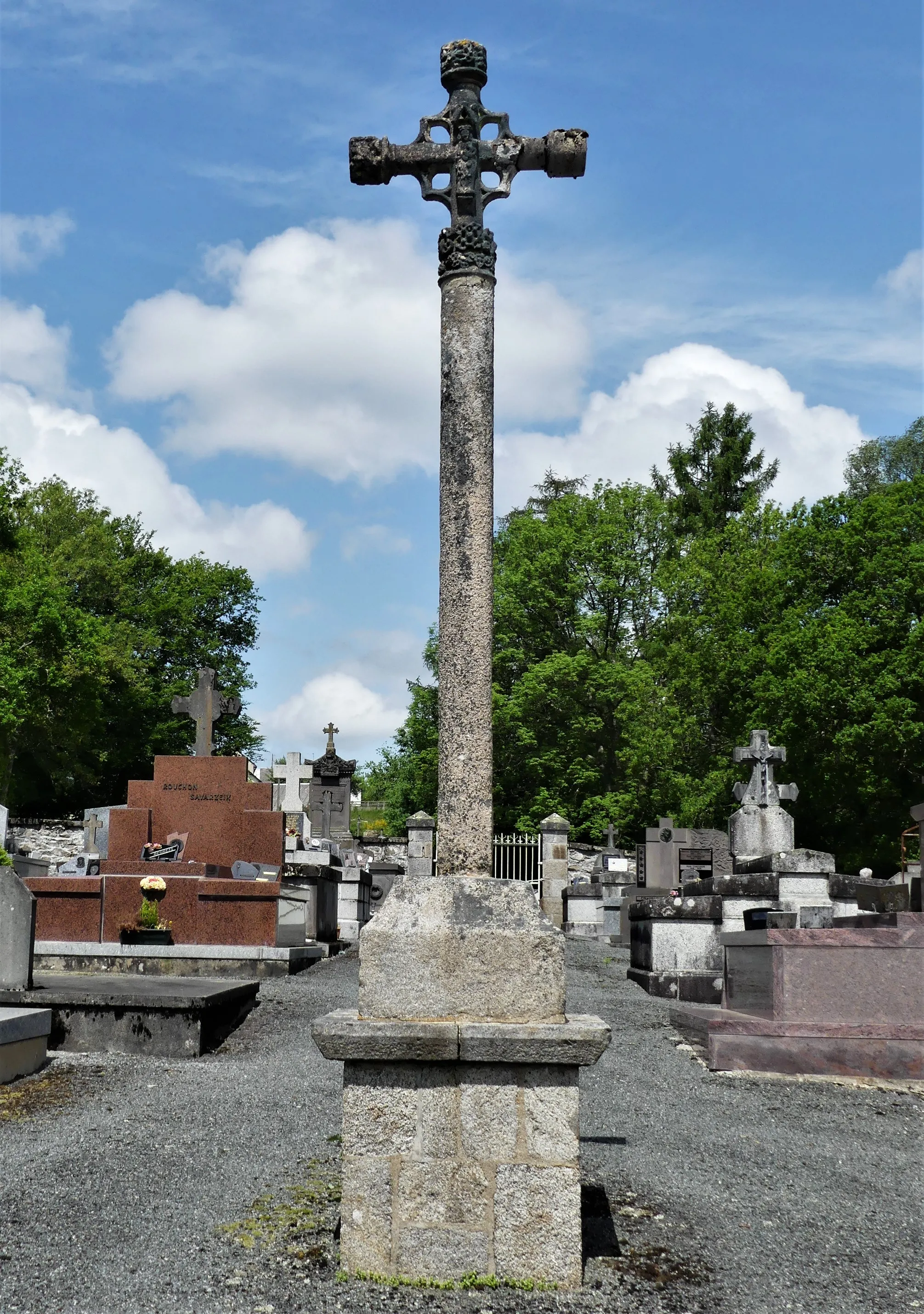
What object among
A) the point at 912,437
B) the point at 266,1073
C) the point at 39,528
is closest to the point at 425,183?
the point at 266,1073

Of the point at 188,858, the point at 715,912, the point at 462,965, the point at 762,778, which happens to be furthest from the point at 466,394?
the point at 762,778

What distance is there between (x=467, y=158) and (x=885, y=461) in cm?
3911

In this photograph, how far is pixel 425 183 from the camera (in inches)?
Answer: 195

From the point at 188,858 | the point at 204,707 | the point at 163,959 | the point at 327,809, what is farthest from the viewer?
the point at 327,809

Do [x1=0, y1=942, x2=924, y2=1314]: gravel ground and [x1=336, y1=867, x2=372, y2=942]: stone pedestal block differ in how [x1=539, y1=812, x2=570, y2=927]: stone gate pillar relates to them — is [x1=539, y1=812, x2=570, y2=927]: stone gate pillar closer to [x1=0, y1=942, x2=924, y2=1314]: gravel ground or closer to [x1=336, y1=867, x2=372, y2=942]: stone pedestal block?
[x1=336, y1=867, x2=372, y2=942]: stone pedestal block

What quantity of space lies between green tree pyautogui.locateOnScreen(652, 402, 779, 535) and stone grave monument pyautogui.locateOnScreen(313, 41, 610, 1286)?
1570 inches

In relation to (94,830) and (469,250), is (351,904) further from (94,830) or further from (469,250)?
(469,250)

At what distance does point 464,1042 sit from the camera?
394cm

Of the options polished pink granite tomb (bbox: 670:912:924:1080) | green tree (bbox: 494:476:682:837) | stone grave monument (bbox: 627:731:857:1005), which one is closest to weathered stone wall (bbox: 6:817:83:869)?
green tree (bbox: 494:476:682:837)

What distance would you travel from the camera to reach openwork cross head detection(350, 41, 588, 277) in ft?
16.0

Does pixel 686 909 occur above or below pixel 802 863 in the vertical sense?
below

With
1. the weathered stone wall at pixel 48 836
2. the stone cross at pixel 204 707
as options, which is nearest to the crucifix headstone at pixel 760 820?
the stone cross at pixel 204 707

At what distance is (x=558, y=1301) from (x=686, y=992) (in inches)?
343

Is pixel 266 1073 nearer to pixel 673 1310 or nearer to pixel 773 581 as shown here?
pixel 673 1310
